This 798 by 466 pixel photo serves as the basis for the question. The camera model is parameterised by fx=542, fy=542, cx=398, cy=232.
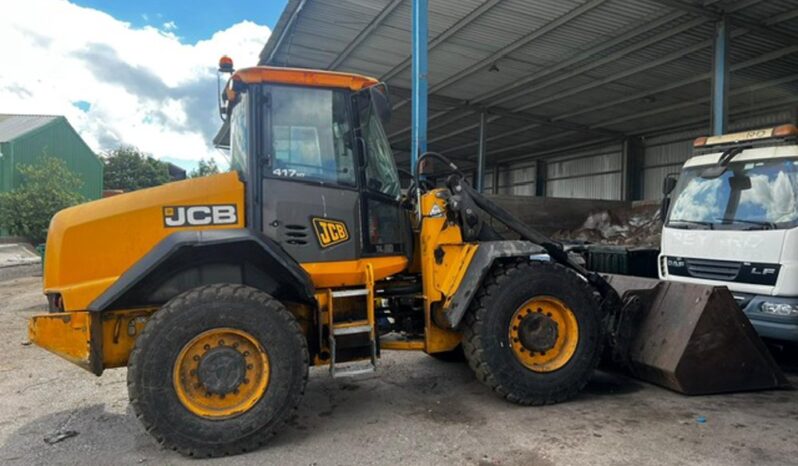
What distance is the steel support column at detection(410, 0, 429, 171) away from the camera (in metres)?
9.13

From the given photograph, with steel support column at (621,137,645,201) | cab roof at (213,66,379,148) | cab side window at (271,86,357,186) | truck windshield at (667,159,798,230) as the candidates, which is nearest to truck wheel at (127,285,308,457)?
cab side window at (271,86,357,186)

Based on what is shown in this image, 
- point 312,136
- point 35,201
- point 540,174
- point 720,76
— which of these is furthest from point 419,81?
point 540,174

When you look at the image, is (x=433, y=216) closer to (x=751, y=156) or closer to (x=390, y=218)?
(x=390, y=218)

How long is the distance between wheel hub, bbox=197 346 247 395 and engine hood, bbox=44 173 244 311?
0.86 m

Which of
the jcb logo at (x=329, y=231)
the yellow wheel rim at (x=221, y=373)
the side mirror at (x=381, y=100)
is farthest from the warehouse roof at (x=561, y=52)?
the yellow wheel rim at (x=221, y=373)

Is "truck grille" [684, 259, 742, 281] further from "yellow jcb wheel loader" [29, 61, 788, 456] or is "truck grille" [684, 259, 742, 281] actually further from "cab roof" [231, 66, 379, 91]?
"cab roof" [231, 66, 379, 91]

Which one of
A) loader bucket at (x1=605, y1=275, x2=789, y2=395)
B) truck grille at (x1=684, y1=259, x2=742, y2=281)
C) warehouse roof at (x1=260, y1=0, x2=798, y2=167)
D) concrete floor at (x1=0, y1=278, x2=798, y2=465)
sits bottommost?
concrete floor at (x1=0, y1=278, x2=798, y2=465)

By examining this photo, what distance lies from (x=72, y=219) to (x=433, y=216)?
9.14ft

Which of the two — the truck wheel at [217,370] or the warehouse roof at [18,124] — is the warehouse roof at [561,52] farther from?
the warehouse roof at [18,124]

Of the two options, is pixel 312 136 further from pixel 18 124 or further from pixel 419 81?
pixel 18 124

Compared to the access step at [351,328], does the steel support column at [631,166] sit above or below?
above

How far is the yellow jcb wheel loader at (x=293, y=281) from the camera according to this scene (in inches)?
146

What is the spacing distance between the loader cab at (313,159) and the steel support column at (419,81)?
4.53 m

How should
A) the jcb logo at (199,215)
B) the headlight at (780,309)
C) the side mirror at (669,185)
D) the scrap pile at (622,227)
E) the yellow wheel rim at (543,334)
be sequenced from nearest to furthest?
1. the jcb logo at (199,215)
2. the yellow wheel rim at (543,334)
3. the headlight at (780,309)
4. the side mirror at (669,185)
5. the scrap pile at (622,227)
